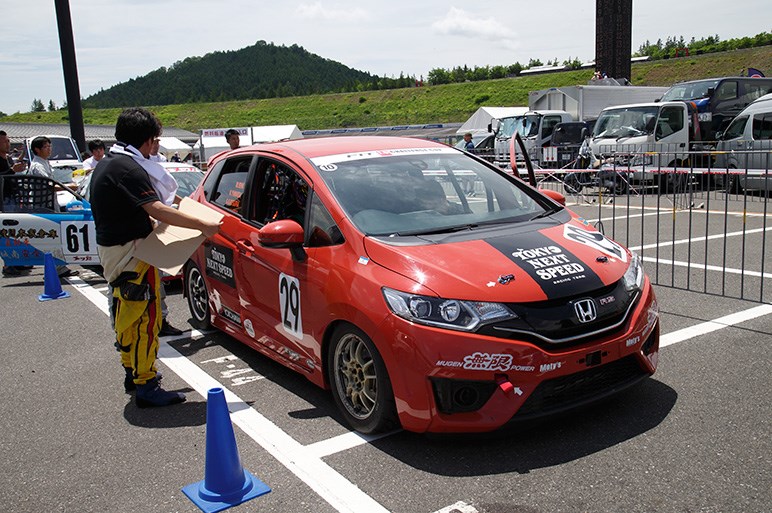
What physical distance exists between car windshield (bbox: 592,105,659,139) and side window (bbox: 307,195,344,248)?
56.5 ft

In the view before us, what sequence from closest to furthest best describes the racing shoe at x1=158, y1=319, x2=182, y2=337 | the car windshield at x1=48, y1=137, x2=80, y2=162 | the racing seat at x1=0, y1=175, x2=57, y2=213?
1. the racing shoe at x1=158, y1=319, x2=182, y2=337
2. the racing seat at x1=0, y1=175, x2=57, y2=213
3. the car windshield at x1=48, y1=137, x2=80, y2=162

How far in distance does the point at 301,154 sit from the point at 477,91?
81.6 metres

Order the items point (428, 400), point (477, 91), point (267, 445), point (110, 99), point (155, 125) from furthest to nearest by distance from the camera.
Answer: point (110, 99) < point (477, 91) < point (155, 125) < point (267, 445) < point (428, 400)

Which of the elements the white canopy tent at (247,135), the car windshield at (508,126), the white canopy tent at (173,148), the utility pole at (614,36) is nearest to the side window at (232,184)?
the car windshield at (508,126)

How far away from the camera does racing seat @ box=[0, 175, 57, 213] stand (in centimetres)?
967

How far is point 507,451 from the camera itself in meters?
3.86

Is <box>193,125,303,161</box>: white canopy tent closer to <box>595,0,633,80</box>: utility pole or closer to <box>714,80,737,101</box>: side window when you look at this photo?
<box>714,80,737,101</box>: side window

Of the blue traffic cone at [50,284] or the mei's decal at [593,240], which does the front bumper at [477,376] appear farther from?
the blue traffic cone at [50,284]

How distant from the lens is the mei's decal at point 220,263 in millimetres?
5613

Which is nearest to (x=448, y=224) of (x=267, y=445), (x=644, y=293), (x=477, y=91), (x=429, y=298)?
(x=429, y=298)

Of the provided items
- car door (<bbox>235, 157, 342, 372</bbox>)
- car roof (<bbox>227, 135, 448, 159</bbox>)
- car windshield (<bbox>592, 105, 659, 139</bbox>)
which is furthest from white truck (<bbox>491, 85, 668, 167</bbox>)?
car door (<bbox>235, 157, 342, 372</bbox>)

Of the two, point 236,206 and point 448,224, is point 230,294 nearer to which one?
point 236,206

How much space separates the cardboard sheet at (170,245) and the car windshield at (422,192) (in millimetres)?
990

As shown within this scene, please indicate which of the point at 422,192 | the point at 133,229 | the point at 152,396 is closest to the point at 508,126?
the point at 422,192
